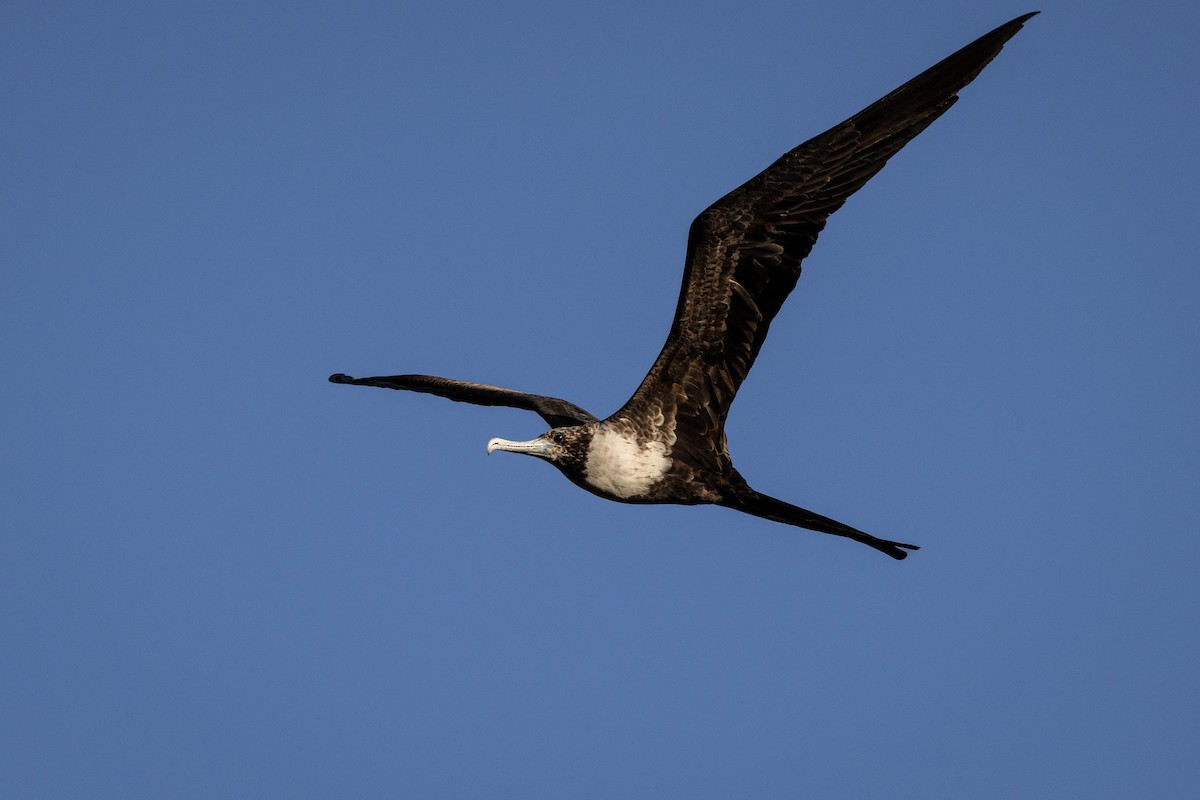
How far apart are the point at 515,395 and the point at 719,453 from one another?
2577 millimetres

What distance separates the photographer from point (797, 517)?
35.5 feet

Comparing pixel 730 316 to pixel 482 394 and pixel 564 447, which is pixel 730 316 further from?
pixel 482 394

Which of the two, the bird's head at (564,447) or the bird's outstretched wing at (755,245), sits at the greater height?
the bird's outstretched wing at (755,245)

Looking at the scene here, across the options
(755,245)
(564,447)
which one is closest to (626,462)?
(564,447)

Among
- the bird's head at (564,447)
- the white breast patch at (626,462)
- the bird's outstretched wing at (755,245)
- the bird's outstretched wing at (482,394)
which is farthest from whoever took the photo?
the bird's outstretched wing at (482,394)

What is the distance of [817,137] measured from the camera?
34.0 feet

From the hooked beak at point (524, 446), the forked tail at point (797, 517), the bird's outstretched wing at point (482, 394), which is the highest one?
the bird's outstretched wing at point (482, 394)

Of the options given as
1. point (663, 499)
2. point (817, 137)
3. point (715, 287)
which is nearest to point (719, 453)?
point (663, 499)

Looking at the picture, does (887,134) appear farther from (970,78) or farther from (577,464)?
(577,464)

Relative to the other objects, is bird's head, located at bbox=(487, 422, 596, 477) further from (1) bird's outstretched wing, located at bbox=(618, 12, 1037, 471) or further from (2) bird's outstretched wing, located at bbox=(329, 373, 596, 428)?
(2) bird's outstretched wing, located at bbox=(329, 373, 596, 428)

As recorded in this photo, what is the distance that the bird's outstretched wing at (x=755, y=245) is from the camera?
403 inches

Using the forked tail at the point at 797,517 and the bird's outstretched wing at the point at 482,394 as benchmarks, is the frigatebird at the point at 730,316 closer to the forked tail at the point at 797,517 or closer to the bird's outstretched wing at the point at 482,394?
the forked tail at the point at 797,517

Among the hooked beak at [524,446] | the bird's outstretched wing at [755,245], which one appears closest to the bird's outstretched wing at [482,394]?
the hooked beak at [524,446]

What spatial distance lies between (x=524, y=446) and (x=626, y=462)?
72 cm
